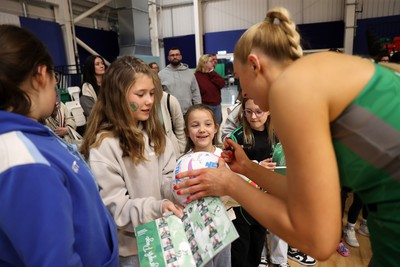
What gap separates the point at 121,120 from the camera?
142 centimetres

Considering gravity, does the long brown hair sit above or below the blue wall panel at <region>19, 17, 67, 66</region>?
below

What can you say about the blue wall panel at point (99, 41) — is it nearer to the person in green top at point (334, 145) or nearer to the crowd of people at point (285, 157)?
the crowd of people at point (285, 157)

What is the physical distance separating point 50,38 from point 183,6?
4.85 meters

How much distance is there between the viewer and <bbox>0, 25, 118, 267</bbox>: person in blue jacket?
70 cm

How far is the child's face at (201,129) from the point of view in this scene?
2.00m

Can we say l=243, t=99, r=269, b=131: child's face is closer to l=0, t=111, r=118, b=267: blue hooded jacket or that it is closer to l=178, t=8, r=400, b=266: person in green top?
l=178, t=8, r=400, b=266: person in green top

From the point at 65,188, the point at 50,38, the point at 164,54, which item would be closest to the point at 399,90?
the point at 65,188

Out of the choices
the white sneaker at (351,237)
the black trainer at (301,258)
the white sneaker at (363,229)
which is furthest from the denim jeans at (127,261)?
the white sneaker at (363,229)

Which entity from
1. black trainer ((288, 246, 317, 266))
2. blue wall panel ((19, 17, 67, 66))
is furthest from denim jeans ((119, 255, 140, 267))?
blue wall panel ((19, 17, 67, 66))

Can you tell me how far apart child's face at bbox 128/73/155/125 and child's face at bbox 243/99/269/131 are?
0.99 meters

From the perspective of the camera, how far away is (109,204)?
1.27 m

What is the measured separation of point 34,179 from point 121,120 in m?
0.74

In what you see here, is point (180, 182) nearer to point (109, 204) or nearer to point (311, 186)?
point (109, 204)

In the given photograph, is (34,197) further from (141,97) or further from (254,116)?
→ (254,116)
